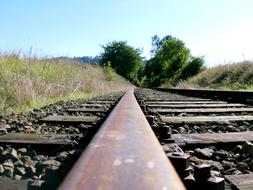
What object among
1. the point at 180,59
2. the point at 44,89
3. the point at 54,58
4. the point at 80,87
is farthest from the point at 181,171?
the point at 180,59

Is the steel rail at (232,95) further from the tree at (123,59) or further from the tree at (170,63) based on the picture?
the tree at (123,59)

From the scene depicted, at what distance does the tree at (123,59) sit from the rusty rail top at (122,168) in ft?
197

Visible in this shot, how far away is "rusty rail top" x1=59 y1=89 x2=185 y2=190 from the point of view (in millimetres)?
753

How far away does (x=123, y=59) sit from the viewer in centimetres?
6341

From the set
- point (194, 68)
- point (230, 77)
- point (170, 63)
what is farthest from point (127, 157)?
point (170, 63)

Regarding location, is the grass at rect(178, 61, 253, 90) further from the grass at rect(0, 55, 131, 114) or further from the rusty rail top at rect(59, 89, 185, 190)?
the rusty rail top at rect(59, 89, 185, 190)

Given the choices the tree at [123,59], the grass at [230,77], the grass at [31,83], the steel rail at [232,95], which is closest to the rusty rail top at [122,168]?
the grass at [31,83]

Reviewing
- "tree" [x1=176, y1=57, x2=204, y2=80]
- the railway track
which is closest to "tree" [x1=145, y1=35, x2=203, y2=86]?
"tree" [x1=176, y1=57, x2=204, y2=80]

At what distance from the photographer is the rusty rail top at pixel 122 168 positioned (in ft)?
2.47

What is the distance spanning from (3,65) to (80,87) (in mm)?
5117

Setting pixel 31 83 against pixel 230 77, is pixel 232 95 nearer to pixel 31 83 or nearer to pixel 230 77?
pixel 31 83

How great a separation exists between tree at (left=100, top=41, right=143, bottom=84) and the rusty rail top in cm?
5998

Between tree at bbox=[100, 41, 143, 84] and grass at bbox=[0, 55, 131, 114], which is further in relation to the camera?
tree at bbox=[100, 41, 143, 84]

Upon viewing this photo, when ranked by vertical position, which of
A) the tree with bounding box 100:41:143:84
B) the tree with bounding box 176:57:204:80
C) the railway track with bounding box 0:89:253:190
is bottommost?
the railway track with bounding box 0:89:253:190
